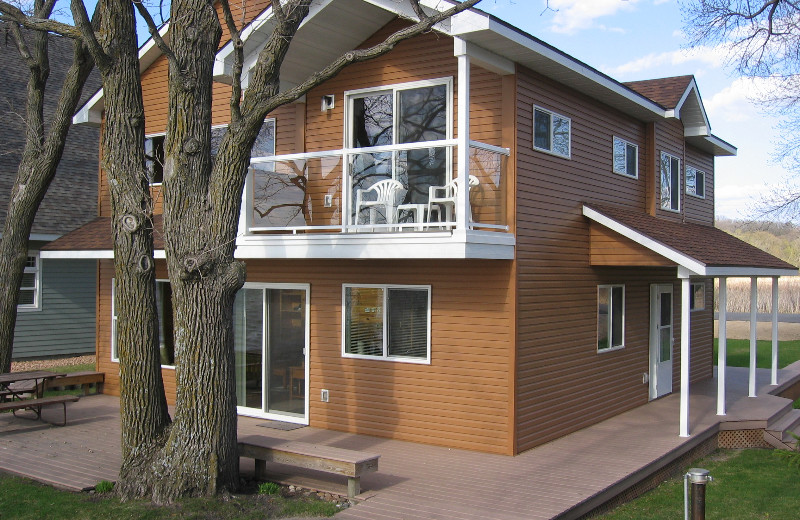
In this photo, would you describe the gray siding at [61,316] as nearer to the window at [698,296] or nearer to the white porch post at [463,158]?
the white porch post at [463,158]

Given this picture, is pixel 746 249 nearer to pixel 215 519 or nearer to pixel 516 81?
pixel 516 81

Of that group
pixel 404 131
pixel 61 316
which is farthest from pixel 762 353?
pixel 61 316

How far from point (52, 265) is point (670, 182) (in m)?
15.6

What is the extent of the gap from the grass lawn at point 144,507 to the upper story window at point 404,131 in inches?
167

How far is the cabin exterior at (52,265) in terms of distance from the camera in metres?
19.0

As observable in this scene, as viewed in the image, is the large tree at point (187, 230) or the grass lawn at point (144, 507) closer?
the grass lawn at point (144, 507)

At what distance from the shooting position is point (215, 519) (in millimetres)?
7266

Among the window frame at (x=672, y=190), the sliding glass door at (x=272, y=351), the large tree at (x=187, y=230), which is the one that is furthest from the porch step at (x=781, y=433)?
the large tree at (x=187, y=230)

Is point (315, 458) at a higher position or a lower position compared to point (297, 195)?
lower

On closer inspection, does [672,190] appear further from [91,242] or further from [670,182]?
[91,242]

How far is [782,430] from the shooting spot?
1188 centimetres

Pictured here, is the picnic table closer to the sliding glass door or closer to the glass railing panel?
the sliding glass door

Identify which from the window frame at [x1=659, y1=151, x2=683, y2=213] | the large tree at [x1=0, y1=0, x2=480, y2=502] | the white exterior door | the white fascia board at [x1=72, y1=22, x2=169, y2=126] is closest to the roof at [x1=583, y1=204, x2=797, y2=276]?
the window frame at [x1=659, y1=151, x2=683, y2=213]

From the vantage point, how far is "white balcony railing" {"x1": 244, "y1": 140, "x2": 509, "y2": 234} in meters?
9.66
